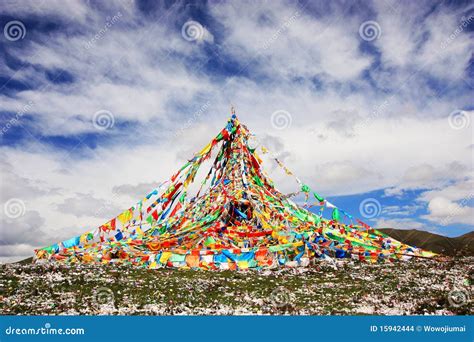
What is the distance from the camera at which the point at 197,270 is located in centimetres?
2336

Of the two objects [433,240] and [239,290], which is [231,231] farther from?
[433,240]

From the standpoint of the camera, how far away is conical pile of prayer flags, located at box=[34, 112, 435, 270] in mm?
25094

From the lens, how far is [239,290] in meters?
17.7

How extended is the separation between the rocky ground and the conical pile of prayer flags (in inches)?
86.6

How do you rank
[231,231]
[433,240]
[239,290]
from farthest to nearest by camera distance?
[433,240], [231,231], [239,290]

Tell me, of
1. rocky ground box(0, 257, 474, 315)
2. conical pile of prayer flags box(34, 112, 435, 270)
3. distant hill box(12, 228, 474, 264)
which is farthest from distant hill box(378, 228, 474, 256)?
rocky ground box(0, 257, 474, 315)

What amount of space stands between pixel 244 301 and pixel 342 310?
3966 millimetres

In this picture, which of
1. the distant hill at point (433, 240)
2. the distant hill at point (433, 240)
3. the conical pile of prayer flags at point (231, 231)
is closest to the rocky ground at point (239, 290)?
the conical pile of prayer flags at point (231, 231)

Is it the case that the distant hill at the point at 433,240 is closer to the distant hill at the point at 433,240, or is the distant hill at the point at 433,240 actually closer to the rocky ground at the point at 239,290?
the distant hill at the point at 433,240

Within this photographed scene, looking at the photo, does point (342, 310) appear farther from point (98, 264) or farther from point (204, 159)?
point (204, 159)

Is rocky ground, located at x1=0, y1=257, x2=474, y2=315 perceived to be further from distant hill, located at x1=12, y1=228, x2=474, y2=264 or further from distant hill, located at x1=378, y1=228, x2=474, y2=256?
distant hill, located at x1=378, y1=228, x2=474, y2=256

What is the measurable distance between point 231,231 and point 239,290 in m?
13.4

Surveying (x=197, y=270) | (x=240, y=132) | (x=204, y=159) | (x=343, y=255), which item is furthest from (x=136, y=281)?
(x=240, y=132)

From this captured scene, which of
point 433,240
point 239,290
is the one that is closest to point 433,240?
point 433,240
